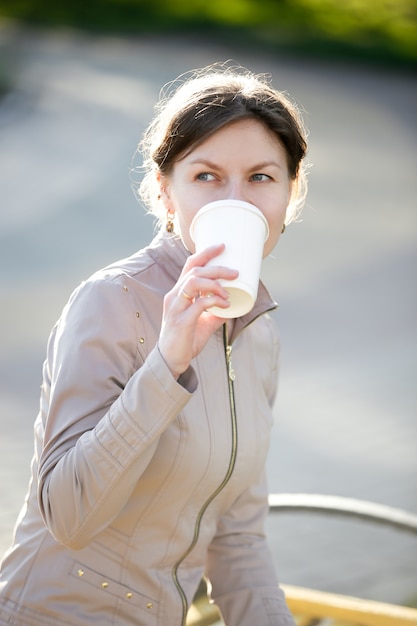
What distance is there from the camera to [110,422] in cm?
159

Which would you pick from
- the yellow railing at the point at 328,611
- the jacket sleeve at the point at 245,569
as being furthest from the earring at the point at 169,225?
the yellow railing at the point at 328,611

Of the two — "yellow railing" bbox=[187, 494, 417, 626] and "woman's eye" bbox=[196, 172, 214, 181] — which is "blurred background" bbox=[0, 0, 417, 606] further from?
"woman's eye" bbox=[196, 172, 214, 181]

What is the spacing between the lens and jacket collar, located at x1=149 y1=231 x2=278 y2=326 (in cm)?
193

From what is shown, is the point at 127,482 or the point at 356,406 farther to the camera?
the point at 356,406

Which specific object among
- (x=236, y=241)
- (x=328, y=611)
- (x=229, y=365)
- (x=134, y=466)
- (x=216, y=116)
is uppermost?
(x=216, y=116)

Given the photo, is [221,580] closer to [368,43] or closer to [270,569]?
[270,569]

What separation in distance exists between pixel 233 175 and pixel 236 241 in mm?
297

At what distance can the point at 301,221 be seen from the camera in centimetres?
283

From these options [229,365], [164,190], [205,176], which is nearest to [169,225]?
[164,190]

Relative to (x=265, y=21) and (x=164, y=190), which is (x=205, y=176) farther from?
(x=265, y=21)

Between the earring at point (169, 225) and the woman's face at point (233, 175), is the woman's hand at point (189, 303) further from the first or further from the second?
the earring at point (169, 225)

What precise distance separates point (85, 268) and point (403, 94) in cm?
426

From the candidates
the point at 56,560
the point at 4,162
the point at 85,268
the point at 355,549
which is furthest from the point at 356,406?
the point at 4,162

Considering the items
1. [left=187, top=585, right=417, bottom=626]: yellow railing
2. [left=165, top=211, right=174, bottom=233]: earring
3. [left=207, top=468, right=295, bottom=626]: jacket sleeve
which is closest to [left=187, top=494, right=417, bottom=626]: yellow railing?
[left=187, top=585, right=417, bottom=626]: yellow railing
